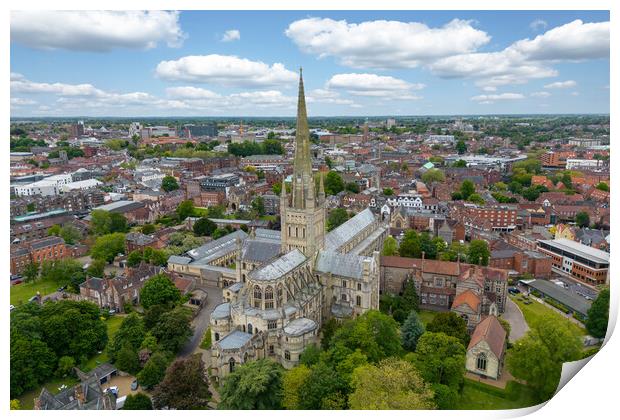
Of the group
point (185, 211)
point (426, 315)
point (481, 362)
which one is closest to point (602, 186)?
point (426, 315)

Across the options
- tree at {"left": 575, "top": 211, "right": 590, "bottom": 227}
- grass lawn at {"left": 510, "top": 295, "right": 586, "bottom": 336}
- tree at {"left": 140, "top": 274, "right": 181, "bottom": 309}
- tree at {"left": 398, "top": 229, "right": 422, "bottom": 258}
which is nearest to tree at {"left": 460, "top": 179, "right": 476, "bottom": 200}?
tree at {"left": 575, "top": 211, "right": 590, "bottom": 227}

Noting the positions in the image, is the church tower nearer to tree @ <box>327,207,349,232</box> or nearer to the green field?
the green field

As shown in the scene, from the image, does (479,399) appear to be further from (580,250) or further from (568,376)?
(580,250)

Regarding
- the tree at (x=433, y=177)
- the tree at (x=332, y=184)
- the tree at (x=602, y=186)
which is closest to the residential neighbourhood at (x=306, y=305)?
the tree at (x=602, y=186)

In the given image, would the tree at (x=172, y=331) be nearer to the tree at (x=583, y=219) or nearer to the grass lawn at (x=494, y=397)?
the grass lawn at (x=494, y=397)

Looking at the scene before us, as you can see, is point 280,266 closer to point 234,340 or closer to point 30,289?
point 234,340

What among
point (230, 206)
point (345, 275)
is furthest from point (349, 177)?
point (345, 275)
